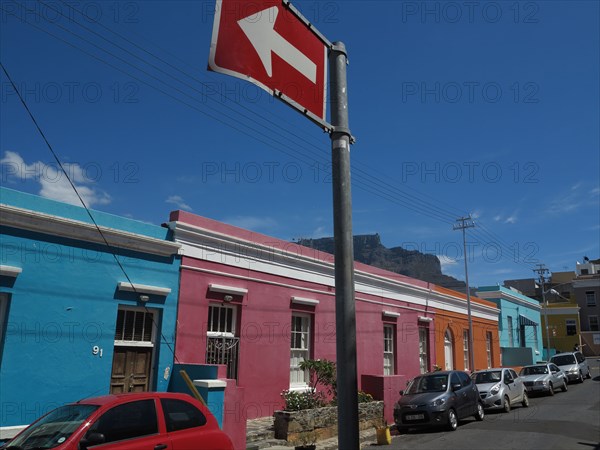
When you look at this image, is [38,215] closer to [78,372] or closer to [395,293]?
[78,372]

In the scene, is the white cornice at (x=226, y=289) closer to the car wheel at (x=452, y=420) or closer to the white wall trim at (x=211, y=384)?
the white wall trim at (x=211, y=384)

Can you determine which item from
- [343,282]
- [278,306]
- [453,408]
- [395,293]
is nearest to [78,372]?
[278,306]

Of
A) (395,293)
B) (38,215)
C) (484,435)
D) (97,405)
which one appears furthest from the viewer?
(395,293)

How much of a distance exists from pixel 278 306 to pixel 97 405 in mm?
8958

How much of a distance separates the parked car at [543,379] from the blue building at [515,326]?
9.95m

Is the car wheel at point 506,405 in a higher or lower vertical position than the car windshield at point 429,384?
lower

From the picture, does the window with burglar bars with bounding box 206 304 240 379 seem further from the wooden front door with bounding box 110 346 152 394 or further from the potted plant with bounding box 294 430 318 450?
the potted plant with bounding box 294 430 318 450

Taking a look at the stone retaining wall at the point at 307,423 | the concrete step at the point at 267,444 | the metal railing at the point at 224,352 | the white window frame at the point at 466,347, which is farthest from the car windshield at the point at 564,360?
the concrete step at the point at 267,444

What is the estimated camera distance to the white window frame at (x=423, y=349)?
23.7m

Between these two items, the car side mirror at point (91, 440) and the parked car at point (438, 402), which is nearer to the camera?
the car side mirror at point (91, 440)

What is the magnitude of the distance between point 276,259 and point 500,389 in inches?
364

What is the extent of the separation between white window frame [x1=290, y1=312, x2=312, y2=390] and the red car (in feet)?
27.4

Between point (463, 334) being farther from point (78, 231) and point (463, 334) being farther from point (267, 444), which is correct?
point (78, 231)

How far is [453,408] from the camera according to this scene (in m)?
14.9
